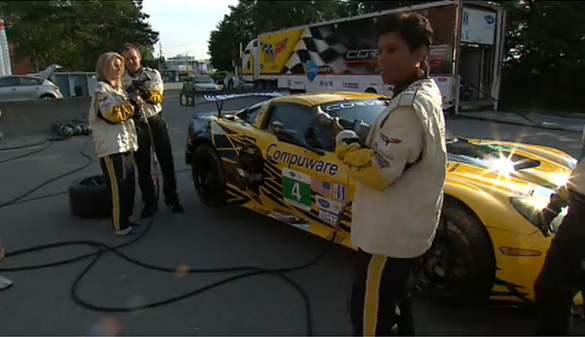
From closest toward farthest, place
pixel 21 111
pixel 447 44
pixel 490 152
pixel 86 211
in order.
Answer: pixel 490 152, pixel 86 211, pixel 21 111, pixel 447 44

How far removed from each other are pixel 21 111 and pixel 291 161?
10368 millimetres

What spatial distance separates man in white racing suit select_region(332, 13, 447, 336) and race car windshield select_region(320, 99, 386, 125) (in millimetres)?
1985

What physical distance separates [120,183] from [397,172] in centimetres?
328

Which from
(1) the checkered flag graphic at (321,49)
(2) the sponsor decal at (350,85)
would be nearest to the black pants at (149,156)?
(2) the sponsor decal at (350,85)

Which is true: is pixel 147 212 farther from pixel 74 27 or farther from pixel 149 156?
pixel 74 27

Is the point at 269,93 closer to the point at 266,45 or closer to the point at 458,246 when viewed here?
the point at 458,246

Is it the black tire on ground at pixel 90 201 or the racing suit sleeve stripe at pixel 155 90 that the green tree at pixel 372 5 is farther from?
the black tire on ground at pixel 90 201

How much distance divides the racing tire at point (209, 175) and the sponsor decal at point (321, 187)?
152cm

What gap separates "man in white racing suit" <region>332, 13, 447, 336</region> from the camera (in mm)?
1661

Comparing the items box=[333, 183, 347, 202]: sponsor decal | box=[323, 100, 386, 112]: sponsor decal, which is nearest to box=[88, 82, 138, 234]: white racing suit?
box=[323, 100, 386, 112]: sponsor decal

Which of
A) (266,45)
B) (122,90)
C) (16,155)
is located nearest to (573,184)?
(122,90)

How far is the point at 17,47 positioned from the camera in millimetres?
2900

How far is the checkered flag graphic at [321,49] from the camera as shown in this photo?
16.1 metres

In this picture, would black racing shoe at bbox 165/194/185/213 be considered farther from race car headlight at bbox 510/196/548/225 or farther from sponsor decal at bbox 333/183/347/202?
race car headlight at bbox 510/196/548/225
